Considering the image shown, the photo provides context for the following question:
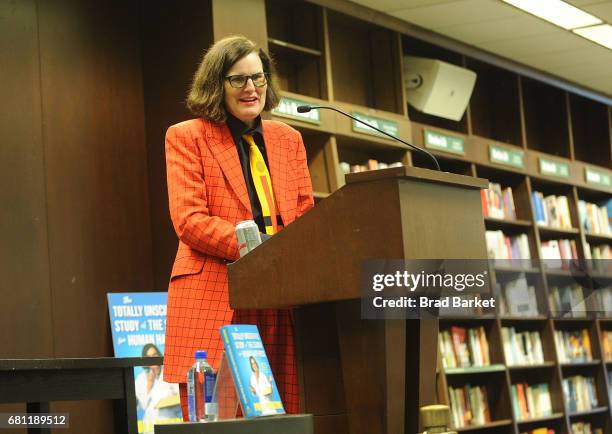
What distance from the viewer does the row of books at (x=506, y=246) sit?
7289 mm

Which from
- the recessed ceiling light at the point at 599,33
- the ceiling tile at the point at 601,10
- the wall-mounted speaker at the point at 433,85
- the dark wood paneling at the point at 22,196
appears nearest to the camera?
the dark wood paneling at the point at 22,196

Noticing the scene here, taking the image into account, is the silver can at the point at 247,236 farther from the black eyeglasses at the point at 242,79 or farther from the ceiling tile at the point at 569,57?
the ceiling tile at the point at 569,57

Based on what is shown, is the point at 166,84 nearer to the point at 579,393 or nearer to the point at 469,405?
the point at 469,405

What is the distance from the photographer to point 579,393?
8.03 m

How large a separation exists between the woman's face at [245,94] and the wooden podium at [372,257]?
0.54 m

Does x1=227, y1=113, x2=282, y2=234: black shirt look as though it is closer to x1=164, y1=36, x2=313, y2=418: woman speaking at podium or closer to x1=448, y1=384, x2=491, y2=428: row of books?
x1=164, y1=36, x2=313, y2=418: woman speaking at podium

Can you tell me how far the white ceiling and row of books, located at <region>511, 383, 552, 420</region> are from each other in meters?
2.45

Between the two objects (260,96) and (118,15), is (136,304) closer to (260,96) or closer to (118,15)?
(118,15)

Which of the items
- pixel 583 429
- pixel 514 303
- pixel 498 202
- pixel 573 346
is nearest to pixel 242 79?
pixel 498 202

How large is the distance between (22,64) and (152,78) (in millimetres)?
764

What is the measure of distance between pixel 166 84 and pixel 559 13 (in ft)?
9.09

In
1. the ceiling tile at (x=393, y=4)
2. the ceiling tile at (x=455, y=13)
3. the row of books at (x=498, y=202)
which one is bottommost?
the row of books at (x=498, y=202)

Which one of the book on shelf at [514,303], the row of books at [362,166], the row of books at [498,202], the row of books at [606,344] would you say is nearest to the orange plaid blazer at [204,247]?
the row of books at [362,166]

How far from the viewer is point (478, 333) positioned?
7.08 m
